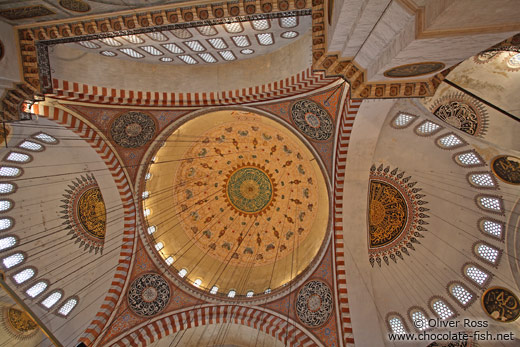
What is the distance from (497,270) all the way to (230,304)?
7.90 meters

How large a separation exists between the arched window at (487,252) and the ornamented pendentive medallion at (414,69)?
20.1 feet

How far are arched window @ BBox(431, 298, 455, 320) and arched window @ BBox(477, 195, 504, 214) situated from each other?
9.75 feet

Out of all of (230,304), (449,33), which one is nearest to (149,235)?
(230,304)

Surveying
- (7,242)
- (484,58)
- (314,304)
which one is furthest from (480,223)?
(7,242)

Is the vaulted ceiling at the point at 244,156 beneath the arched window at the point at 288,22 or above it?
beneath

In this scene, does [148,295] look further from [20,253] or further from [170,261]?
[20,253]

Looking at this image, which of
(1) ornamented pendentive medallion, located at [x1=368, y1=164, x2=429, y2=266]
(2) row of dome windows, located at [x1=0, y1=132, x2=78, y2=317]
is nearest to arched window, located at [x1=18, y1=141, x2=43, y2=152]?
(2) row of dome windows, located at [x1=0, y1=132, x2=78, y2=317]

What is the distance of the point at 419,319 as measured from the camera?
8.74 metres

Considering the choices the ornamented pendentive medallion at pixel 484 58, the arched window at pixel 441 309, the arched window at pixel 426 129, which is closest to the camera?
the ornamented pendentive medallion at pixel 484 58

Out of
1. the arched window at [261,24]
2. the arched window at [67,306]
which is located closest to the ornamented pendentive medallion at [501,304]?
the arched window at [261,24]

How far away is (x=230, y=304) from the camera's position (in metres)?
10.2

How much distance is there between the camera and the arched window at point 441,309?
8438mm

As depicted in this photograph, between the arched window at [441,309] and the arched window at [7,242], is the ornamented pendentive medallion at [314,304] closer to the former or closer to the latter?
the arched window at [441,309]

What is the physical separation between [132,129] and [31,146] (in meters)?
3.23
